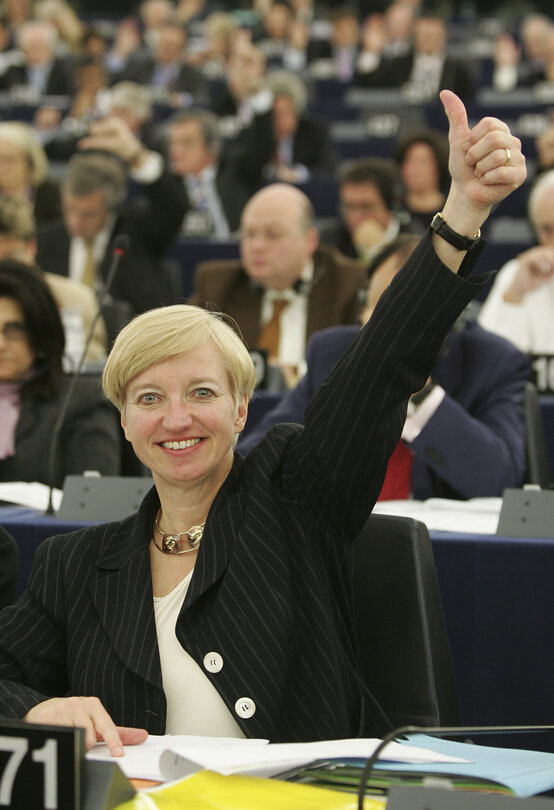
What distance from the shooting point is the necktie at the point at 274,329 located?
5.11m

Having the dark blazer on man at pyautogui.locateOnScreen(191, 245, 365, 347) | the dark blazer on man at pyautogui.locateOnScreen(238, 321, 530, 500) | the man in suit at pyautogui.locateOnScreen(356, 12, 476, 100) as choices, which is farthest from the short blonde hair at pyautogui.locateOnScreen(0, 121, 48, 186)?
the man in suit at pyautogui.locateOnScreen(356, 12, 476, 100)

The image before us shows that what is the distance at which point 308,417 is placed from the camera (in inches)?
70.6

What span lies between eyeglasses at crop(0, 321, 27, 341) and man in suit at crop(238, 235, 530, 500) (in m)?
0.67

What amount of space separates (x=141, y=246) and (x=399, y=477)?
12.0 ft

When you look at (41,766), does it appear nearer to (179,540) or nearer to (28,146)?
(179,540)

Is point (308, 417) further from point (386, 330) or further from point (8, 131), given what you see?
point (8, 131)

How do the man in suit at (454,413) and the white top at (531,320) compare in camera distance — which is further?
the white top at (531,320)

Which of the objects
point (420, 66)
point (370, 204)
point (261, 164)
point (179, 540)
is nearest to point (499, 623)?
point (179, 540)

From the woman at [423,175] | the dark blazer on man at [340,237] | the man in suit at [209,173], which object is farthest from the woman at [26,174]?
the woman at [423,175]

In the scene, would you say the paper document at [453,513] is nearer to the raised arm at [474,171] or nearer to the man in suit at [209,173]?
the raised arm at [474,171]

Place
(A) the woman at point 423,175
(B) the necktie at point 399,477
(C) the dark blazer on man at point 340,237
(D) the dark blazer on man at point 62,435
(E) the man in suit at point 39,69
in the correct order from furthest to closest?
(E) the man in suit at point 39,69, (A) the woman at point 423,175, (C) the dark blazer on man at point 340,237, (D) the dark blazer on man at point 62,435, (B) the necktie at point 399,477

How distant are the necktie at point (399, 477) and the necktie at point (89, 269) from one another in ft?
10.5

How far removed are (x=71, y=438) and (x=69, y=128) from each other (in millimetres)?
7679

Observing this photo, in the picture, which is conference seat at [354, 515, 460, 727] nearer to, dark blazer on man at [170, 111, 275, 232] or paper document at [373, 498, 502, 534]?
paper document at [373, 498, 502, 534]
